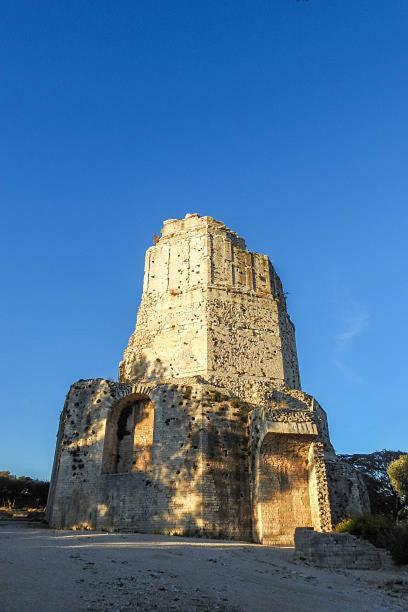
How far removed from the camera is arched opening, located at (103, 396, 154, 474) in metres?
18.4

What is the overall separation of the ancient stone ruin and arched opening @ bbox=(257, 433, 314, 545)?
0.11 feet

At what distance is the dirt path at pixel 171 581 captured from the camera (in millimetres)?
6227

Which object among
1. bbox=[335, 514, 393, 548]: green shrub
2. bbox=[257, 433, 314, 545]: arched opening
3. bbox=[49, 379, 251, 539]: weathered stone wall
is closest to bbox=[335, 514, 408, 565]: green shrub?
bbox=[335, 514, 393, 548]: green shrub

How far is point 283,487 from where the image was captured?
16.4 meters

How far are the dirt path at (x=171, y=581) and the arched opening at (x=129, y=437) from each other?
5.99 metres

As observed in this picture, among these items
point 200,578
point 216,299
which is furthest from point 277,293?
point 200,578

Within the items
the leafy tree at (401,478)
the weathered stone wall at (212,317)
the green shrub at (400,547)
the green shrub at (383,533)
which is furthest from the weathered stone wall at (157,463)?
the leafy tree at (401,478)

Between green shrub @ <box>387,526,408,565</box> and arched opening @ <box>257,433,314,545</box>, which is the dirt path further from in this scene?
arched opening @ <box>257,433,314,545</box>

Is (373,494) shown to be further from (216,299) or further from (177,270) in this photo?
(177,270)

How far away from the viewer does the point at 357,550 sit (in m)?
12.2

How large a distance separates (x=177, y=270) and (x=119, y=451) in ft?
30.3

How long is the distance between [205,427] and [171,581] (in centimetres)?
970

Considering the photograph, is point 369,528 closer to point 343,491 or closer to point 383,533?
point 383,533

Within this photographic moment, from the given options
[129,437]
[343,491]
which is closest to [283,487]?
[343,491]
